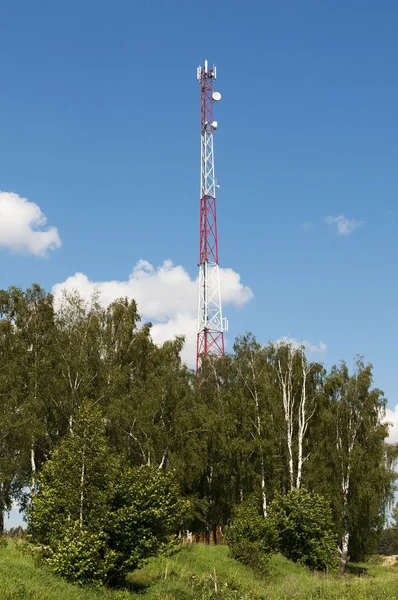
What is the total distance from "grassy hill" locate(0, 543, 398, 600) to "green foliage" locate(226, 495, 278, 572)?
0.64 m

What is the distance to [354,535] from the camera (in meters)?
49.2

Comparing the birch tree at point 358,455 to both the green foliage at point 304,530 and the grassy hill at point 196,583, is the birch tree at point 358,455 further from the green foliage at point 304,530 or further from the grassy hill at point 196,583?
the grassy hill at point 196,583

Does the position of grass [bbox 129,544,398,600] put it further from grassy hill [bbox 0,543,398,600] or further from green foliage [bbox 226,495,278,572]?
green foliage [bbox 226,495,278,572]

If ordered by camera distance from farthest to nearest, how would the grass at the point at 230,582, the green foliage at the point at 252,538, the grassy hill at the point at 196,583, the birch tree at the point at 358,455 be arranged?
the birch tree at the point at 358,455
the green foliage at the point at 252,538
the grass at the point at 230,582
the grassy hill at the point at 196,583

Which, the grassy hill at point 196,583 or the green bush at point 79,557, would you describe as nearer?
the grassy hill at point 196,583

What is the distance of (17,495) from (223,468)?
49.5ft

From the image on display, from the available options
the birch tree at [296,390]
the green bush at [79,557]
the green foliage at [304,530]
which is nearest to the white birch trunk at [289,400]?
the birch tree at [296,390]

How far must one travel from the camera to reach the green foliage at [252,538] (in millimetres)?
34906

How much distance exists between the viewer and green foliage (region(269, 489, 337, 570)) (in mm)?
38281

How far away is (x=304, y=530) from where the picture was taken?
126 feet

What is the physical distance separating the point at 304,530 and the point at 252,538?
3539 mm

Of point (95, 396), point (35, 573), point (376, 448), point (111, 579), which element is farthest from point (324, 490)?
point (35, 573)

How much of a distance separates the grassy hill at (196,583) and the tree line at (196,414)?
23.0ft

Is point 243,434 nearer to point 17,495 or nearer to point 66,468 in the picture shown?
point 17,495
